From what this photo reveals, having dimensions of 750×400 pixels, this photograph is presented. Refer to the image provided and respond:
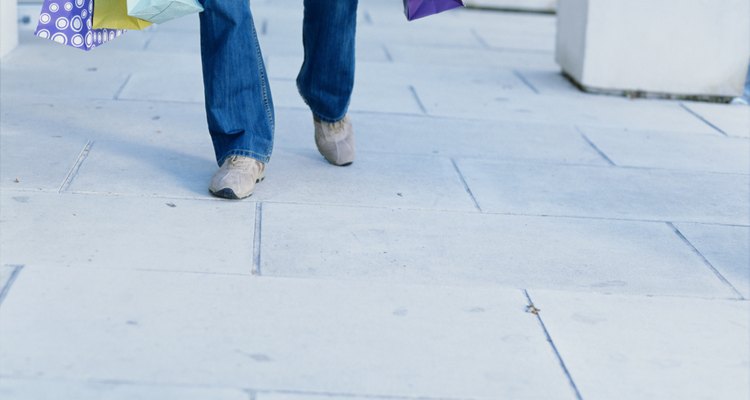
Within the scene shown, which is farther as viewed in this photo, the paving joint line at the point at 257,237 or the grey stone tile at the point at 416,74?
the grey stone tile at the point at 416,74

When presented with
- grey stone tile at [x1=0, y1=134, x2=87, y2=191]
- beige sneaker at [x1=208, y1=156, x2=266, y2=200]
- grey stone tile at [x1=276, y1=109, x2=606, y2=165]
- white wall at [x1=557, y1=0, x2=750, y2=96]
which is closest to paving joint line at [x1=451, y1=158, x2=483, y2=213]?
grey stone tile at [x1=276, y1=109, x2=606, y2=165]

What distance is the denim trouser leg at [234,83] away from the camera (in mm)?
3430

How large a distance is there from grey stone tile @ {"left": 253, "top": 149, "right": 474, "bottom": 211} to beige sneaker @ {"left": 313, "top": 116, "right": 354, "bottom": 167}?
0.04 meters

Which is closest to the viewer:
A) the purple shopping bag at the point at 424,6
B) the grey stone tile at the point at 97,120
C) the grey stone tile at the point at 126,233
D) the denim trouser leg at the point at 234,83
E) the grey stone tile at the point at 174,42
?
the grey stone tile at the point at 126,233

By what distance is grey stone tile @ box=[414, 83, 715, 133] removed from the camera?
203 inches

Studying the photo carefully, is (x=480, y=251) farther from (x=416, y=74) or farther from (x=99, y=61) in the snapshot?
(x=99, y=61)

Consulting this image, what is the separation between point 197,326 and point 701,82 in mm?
3931

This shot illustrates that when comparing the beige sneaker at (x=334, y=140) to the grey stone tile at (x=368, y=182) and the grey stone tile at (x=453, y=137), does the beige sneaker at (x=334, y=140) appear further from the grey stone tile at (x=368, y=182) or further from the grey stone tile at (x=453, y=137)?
the grey stone tile at (x=453, y=137)

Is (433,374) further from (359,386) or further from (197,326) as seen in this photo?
(197,326)

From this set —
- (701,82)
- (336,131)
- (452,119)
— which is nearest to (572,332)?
(336,131)

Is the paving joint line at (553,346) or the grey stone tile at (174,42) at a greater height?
the paving joint line at (553,346)

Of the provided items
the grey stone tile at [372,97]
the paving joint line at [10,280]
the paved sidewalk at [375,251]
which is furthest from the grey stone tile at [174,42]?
the paving joint line at [10,280]

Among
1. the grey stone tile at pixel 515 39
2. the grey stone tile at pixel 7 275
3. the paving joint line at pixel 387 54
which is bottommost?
the grey stone tile at pixel 515 39

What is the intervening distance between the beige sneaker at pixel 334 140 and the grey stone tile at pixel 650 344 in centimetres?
122
